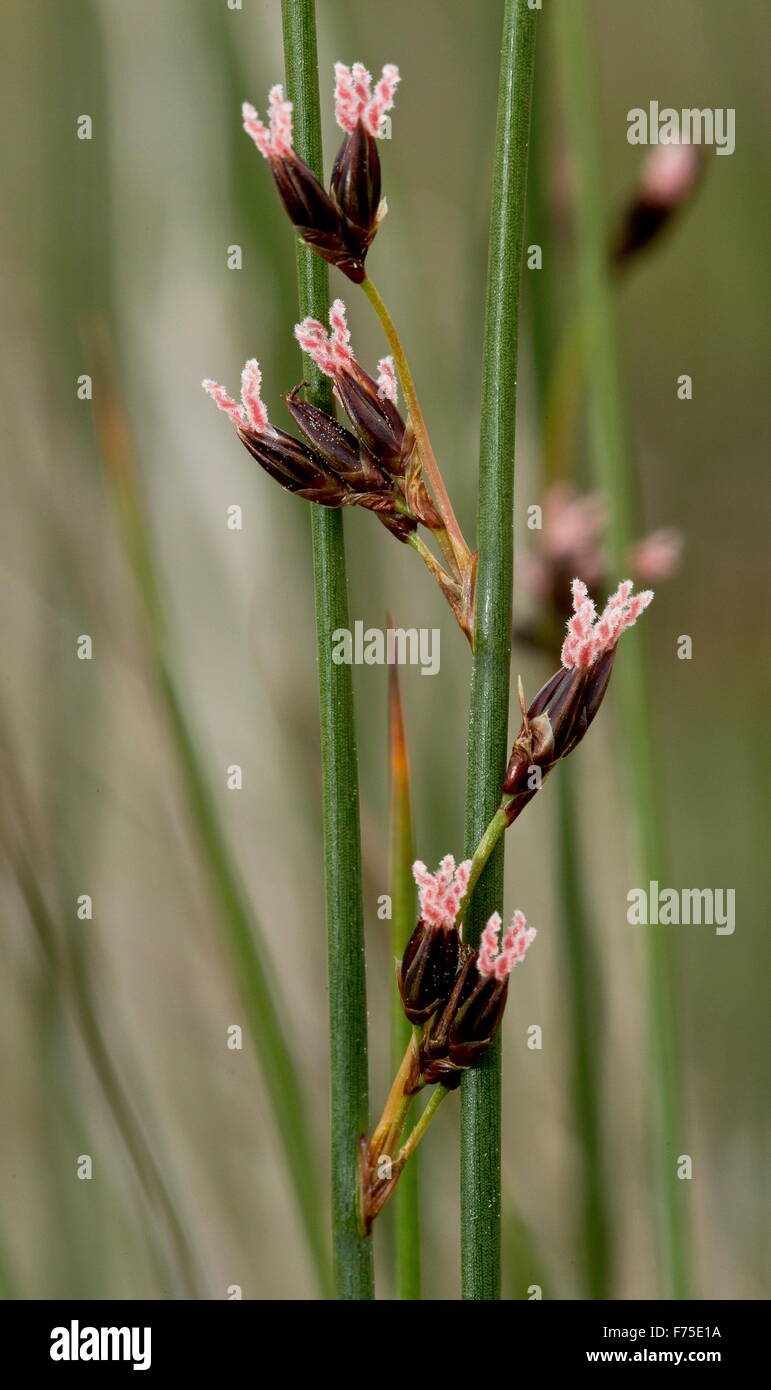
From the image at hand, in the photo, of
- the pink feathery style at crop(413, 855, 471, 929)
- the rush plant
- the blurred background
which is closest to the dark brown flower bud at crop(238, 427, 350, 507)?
the rush plant

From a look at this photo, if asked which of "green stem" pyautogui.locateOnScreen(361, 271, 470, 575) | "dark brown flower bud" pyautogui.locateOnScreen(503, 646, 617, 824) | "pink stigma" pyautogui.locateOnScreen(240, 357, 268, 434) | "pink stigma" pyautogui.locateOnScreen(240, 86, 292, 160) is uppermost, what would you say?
"pink stigma" pyautogui.locateOnScreen(240, 86, 292, 160)

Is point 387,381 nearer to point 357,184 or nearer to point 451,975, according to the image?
point 357,184

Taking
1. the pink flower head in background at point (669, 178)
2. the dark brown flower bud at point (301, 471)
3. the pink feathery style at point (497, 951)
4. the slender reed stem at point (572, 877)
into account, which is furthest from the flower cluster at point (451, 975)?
the pink flower head in background at point (669, 178)

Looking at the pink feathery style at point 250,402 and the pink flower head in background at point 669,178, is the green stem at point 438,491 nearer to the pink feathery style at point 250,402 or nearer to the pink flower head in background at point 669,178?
the pink feathery style at point 250,402

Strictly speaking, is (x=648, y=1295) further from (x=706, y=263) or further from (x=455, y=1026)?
(x=706, y=263)

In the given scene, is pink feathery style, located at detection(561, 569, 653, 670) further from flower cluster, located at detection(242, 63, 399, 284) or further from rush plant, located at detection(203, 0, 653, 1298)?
flower cluster, located at detection(242, 63, 399, 284)

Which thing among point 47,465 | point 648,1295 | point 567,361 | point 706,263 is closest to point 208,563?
point 47,465

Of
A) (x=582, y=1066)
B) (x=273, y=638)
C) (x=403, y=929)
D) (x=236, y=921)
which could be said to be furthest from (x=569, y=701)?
(x=273, y=638)
